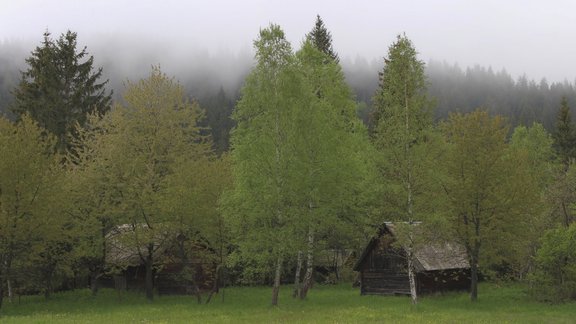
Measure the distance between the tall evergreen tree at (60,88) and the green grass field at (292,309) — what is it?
20780mm

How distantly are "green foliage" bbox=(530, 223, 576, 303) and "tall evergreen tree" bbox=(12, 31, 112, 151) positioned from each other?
43971 mm

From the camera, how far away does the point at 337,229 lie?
113 ft

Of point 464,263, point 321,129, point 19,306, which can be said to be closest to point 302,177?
point 321,129

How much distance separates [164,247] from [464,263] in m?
22.4

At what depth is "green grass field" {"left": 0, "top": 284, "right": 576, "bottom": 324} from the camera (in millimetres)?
25625

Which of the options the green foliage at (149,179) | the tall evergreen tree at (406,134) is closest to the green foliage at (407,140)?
the tall evergreen tree at (406,134)

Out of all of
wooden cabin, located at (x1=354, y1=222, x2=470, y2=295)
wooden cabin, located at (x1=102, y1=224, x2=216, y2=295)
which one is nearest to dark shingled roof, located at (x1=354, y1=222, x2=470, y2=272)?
wooden cabin, located at (x1=354, y1=222, x2=470, y2=295)

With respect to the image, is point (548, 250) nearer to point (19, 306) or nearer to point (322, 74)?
point (322, 74)

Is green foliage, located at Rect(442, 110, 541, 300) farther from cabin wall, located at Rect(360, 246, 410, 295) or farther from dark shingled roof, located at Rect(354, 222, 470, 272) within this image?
cabin wall, located at Rect(360, 246, 410, 295)

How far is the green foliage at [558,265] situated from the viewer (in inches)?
1235

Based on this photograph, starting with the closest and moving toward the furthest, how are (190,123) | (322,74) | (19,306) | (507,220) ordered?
1. (507,220)
2. (19,306)
3. (322,74)
4. (190,123)

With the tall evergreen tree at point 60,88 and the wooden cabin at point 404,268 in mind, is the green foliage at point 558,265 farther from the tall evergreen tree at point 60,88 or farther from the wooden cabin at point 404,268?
the tall evergreen tree at point 60,88

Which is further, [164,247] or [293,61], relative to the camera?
[164,247]

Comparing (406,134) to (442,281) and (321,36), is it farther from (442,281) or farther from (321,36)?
(321,36)
